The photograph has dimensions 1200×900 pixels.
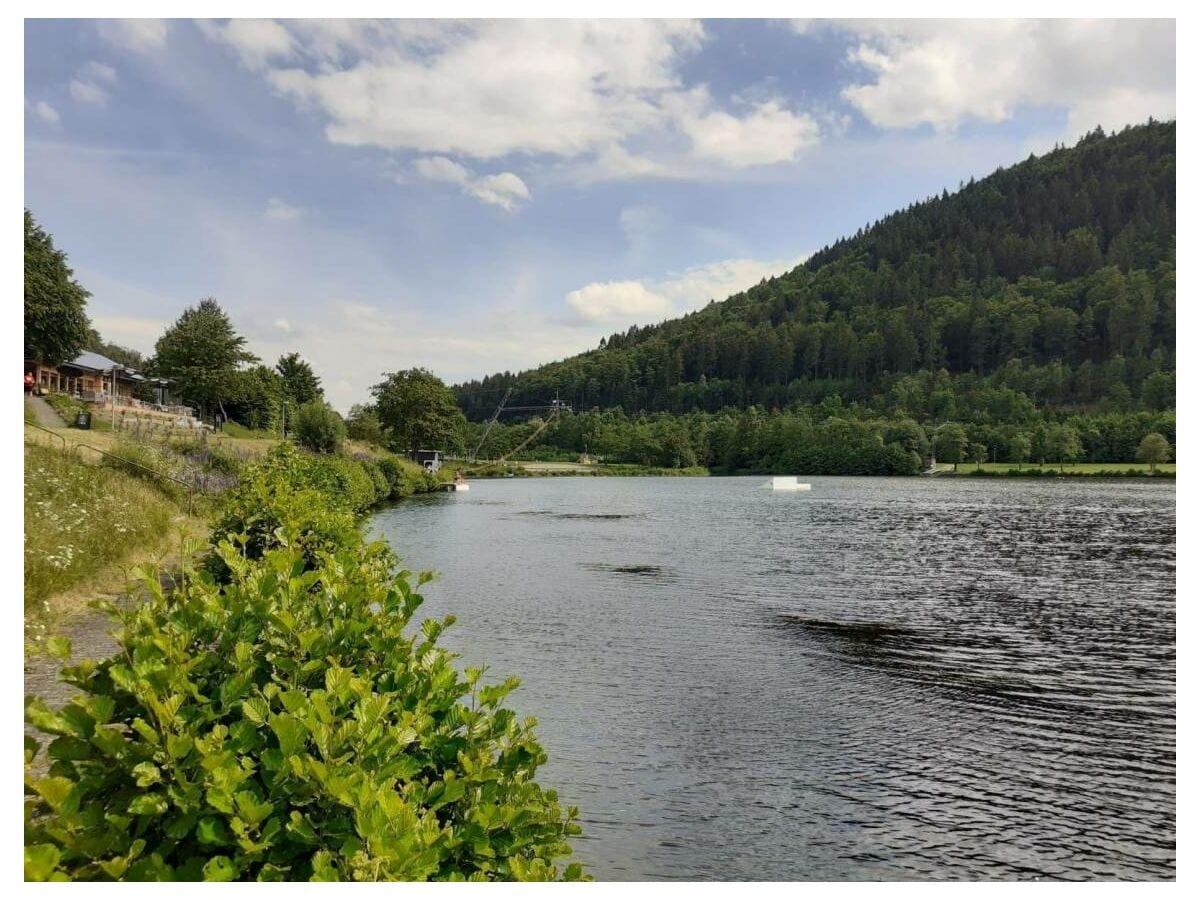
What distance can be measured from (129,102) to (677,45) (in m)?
5.03

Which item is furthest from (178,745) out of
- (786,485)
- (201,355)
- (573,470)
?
(573,470)

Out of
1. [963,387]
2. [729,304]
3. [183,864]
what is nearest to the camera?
[183,864]

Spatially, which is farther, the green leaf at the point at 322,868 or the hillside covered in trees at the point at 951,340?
the hillside covered in trees at the point at 951,340

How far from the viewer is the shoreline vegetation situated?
2281 millimetres

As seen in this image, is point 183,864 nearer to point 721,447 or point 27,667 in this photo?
point 27,667

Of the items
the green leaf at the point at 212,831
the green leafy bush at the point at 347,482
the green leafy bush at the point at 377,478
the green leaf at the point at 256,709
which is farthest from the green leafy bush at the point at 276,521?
the green leafy bush at the point at 377,478

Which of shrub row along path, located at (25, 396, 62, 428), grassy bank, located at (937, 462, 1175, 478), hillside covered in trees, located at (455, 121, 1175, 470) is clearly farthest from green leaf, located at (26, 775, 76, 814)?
hillside covered in trees, located at (455, 121, 1175, 470)

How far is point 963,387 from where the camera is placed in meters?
140

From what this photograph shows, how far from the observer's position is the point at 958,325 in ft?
514

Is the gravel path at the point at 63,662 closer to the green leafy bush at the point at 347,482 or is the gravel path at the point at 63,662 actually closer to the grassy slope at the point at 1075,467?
the green leafy bush at the point at 347,482

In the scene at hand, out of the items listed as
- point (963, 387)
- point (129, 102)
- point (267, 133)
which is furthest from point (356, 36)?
point (963, 387)

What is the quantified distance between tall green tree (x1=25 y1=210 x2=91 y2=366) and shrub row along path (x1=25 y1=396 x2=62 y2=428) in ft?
10.0

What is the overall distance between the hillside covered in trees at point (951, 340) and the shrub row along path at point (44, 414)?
214 feet

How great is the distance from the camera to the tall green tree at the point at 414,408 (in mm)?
80812
